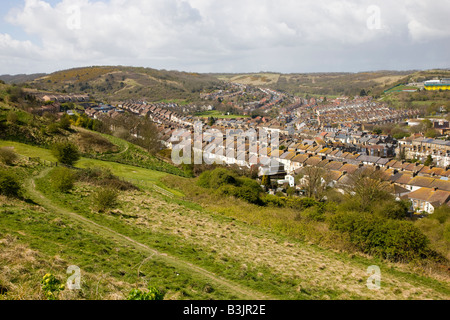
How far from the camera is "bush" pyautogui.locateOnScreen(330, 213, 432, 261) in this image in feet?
44.7

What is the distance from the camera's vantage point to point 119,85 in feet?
506

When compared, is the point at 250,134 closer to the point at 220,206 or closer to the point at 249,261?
the point at 220,206

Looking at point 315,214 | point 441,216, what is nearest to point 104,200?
point 315,214

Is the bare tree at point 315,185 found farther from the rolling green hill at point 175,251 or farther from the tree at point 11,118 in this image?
the tree at point 11,118

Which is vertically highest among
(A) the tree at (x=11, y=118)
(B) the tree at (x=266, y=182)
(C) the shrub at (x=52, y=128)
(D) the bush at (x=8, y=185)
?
(A) the tree at (x=11, y=118)

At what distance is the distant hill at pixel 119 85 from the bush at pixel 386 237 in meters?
127

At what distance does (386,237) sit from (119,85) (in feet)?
514

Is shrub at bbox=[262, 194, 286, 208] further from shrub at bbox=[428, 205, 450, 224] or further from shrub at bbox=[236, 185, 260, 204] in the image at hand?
shrub at bbox=[428, 205, 450, 224]

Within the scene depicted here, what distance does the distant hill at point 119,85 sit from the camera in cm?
14038

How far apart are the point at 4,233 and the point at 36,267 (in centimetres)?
328

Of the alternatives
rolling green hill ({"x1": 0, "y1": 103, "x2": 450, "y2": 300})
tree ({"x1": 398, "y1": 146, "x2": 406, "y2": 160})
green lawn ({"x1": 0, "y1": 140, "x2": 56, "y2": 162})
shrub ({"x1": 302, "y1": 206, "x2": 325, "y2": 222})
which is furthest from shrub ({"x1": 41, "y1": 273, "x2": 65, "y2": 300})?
tree ({"x1": 398, "y1": 146, "x2": 406, "y2": 160})

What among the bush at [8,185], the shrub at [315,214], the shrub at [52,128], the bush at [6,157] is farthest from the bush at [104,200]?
the shrub at [52,128]

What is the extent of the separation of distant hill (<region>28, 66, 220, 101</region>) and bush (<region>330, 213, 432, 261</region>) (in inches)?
5009

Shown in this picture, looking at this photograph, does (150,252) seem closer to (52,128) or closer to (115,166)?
(115,166)
